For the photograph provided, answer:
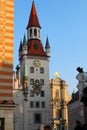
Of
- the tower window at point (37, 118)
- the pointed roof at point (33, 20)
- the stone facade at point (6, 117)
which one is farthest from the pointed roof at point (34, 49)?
the stone facade at point (6, 117)

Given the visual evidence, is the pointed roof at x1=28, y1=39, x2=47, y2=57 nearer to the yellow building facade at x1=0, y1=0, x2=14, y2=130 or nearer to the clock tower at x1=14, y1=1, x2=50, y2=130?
the clock tower at x1=14, y1=1, x2=50, y2=130

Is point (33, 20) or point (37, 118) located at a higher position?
point (33, 20)

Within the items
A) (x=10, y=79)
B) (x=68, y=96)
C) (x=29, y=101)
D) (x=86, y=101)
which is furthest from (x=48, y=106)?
(x=86, y=101)

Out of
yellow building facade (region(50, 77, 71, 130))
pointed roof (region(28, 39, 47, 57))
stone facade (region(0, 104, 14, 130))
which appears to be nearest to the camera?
stone facade (region(0, 104, 14, 130))

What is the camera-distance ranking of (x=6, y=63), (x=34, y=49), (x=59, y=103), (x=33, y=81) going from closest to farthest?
(x=6, y=63), (x=33, y=81), (x=34, y=49), (x=59, y=103)

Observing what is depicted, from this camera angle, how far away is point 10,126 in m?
22.3

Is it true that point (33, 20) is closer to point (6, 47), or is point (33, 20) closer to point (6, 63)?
point (6, 47)

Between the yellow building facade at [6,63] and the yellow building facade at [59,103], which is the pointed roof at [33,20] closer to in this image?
the yellow building facade at [59,103]

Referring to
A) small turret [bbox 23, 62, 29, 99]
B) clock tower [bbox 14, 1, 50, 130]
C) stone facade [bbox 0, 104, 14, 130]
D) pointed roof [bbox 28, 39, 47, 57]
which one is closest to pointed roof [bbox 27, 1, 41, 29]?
clock tower [bbox 14, 1, 50, 130]

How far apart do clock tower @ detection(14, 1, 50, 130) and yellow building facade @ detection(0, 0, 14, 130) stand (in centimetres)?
4227

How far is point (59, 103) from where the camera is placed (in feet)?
254

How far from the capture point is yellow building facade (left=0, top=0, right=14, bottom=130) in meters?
22.4

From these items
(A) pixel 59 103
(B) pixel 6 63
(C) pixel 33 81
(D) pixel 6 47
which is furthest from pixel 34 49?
(B) pixel 6 63

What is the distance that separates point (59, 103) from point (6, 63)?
5459cm
